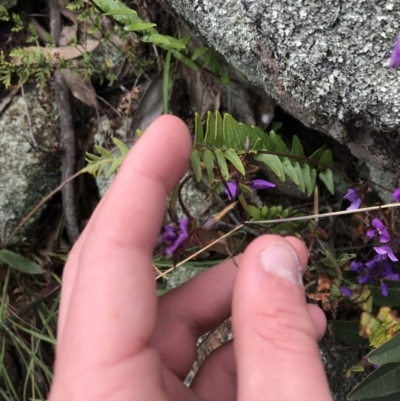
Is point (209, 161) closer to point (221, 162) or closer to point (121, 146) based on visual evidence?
point (221, 162)

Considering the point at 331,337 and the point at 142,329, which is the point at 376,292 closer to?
the point at 331,337

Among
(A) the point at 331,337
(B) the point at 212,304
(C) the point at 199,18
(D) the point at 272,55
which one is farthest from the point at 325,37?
(A) the point at 331,337

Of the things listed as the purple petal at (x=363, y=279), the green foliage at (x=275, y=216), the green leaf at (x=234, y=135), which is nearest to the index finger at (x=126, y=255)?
Answer: the green leaf at (x=234, y=135)

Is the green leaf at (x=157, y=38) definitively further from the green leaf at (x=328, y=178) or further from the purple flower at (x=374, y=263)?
the purple flower at (x=374, y=263)

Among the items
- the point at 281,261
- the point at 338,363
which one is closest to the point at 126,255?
the point at 281,261

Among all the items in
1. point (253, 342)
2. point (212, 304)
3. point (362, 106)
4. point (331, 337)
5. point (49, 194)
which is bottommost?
point (331, 337)

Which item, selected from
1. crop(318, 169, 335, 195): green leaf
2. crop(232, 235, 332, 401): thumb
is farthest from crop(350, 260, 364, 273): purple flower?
crop(232, 235, 332, 401): thumb

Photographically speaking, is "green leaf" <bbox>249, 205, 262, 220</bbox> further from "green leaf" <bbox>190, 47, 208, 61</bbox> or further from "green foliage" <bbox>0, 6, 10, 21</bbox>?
"green foliage" <bbox>0, 6, 10, 21</bbox>
